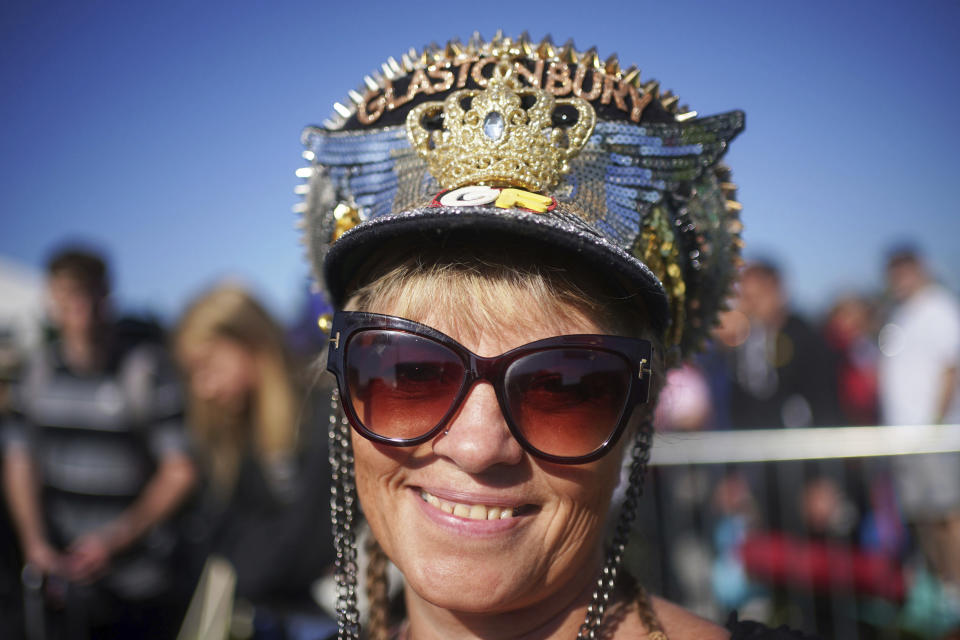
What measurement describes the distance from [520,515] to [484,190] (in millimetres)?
664

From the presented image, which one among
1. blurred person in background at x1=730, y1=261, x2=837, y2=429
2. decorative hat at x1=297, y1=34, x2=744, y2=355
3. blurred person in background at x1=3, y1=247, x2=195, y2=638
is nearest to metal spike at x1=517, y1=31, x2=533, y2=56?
decorative hat at x1=297, y1=34, x2=744, y2=355

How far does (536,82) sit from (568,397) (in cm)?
72

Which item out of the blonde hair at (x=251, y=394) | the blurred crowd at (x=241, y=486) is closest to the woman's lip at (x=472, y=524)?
the blurred crowd at (x=241, y=486)

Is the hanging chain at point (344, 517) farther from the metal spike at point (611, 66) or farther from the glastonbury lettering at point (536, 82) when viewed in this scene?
the metal spike at point (611, 66)

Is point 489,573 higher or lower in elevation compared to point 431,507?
lower

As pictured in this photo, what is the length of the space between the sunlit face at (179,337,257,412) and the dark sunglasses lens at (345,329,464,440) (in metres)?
3.67

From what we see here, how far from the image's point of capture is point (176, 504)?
4.50m

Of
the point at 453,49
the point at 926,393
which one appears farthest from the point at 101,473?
the point at 926,393

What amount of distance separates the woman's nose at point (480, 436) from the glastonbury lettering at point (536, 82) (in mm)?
714

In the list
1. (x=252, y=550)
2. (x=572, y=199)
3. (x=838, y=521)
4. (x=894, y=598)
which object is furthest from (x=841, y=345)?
(x=572, y=199)

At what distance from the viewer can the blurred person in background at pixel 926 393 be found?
5480mm

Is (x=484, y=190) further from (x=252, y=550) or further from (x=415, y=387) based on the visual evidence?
(x=252, y=550)

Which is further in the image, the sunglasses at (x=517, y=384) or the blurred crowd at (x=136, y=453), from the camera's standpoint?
the blurred crowd at (x=136, y=453)

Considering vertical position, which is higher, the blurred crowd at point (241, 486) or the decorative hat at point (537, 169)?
the decorative hat at point (537, 169)
